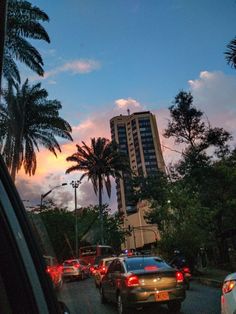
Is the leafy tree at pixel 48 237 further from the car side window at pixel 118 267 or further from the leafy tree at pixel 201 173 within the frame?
the leafy tree at pixel 201 173

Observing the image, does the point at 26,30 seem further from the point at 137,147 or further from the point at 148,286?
the point at 137,147

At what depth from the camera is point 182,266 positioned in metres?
19.2

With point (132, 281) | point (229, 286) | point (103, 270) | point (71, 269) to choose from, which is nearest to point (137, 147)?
point (103, 270)

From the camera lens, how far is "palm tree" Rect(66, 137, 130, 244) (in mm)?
56406

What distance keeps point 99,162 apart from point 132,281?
153ft

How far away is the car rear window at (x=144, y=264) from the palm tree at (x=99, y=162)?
44.2 meters

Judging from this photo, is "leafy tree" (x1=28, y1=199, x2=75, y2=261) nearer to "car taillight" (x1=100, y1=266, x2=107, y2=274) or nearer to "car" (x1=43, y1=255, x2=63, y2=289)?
"car" (x1=43, y1=255, x2=63, y2=289)

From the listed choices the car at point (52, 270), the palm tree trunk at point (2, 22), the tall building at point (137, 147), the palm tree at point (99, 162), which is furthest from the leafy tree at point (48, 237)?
the tall building at point (137, 147)

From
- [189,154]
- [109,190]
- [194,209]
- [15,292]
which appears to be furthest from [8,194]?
[109,190]

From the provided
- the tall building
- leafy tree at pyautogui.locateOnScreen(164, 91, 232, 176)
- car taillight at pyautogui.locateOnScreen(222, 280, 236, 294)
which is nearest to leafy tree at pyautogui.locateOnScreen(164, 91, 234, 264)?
leafy tree at pyautogui.locateOnScreen(164, 91, 232, 176)

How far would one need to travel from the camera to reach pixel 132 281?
10.4 metres

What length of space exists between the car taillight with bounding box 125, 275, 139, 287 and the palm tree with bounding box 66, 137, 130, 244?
45.3 meters

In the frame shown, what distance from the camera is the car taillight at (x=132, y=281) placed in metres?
10.3

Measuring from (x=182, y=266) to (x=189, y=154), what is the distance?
18.2 m
